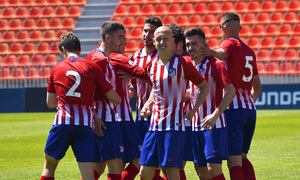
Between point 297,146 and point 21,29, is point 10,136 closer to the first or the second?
point 297,146

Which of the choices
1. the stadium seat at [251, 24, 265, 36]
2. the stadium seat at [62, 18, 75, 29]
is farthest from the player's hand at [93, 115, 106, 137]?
the stadium seat at [62, 18, 75, 29]

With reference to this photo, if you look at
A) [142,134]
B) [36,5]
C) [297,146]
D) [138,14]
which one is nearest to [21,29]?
[36,5]

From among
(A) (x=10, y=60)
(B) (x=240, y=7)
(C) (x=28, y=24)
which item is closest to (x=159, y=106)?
(B) (x=240, y=7)

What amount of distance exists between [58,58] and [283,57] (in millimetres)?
9744

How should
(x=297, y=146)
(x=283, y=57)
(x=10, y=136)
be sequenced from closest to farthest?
(x=297, y=146) → (x=10, y=136) → (x=283, y=57)

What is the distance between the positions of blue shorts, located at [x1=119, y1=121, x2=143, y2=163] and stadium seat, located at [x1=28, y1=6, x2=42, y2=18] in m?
21.2

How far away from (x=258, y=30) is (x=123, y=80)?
17979 millimetres

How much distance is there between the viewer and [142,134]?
651 cm

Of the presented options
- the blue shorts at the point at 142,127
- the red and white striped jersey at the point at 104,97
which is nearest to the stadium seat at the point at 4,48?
the blue shorts at the point at 142,127

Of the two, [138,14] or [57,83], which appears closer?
[57,83]

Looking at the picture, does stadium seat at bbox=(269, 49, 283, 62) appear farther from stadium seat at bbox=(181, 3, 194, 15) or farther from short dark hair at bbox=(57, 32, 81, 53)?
short dark hair at bbox=(57, 32, 81, 53)

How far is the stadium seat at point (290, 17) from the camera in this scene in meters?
22.9

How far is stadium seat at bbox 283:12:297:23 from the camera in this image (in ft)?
75.2

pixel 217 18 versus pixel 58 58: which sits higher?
pixel 217 18
